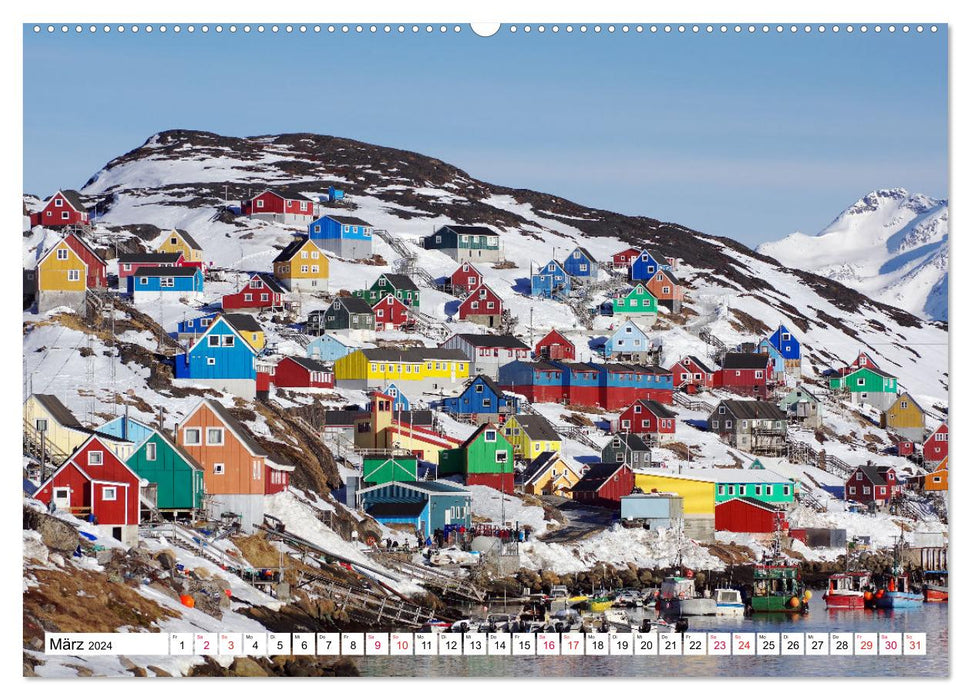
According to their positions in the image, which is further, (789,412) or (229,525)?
(789,412)

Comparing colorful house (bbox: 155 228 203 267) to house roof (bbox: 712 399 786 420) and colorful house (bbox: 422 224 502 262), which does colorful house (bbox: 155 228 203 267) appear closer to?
colorful house (bbox: 422 224 502 262)

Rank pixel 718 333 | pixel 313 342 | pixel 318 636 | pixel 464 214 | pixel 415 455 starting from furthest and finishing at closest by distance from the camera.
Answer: pixel 464 214, pixel 718 333, pixel 313 342, pixel 415 455, pixel 318 636

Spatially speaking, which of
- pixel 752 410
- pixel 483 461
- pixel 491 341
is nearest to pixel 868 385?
pixel 752 410

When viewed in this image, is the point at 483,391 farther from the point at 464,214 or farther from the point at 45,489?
the point at 464,214

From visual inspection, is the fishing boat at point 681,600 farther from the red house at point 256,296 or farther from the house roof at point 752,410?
the red house at point 256,296

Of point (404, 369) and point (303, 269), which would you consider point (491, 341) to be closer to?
point (404, 369)

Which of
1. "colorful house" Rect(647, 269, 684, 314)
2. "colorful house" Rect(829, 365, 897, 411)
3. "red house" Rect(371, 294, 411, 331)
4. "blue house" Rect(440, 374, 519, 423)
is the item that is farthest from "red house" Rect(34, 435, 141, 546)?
"colorful house" Rect(647, 269, 684, 314)

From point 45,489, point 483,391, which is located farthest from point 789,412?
point 45,489

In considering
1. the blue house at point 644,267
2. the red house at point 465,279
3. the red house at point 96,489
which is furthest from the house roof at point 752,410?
the red house at point 96,489
